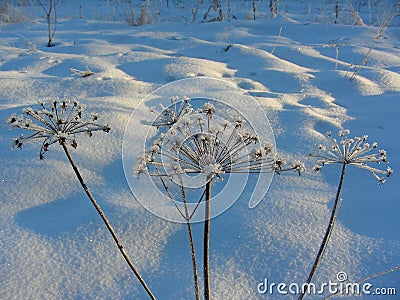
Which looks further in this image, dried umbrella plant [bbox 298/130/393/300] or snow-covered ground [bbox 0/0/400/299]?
snow-covered ground [bbox 0/0/400/299]

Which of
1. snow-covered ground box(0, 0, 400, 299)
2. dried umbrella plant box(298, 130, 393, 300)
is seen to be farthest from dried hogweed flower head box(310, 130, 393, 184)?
snow-covered ground box(0, 0, 400, 299)

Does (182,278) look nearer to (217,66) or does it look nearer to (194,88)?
(194,88)

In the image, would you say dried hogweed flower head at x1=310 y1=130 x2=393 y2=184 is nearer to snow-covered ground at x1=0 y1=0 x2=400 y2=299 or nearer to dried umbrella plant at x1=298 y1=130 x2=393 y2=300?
dried umbrella plant at x1=298 y1=130 x2=393 y2=300

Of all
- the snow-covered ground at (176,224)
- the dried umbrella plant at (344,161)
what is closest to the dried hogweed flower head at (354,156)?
the dried umbrella plant at (344,161)

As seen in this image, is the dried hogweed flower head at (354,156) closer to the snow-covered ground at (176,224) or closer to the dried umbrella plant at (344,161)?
the dried umbrella plant at (344,161)

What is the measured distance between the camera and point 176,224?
1884 mm

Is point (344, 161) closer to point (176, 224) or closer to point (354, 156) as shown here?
point (354, 156)

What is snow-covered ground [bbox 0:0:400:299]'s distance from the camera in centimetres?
160

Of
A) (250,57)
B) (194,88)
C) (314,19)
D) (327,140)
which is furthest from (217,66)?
(314,19)

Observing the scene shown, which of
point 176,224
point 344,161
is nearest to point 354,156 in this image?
point 344,161

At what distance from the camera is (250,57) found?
457 cm

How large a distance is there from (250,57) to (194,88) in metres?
1.35

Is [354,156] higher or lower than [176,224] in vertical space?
higher

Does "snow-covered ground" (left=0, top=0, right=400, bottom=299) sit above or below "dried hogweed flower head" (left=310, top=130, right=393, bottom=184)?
below
